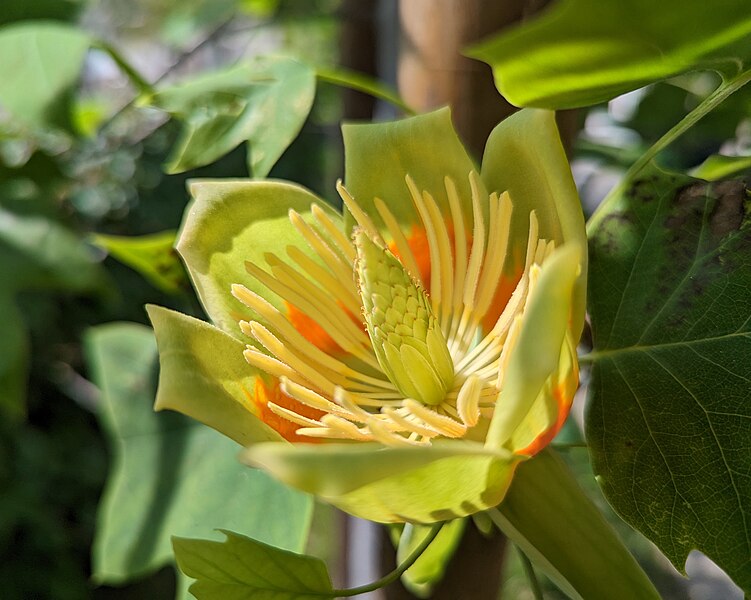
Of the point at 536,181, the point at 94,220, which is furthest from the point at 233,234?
the point at 94,220

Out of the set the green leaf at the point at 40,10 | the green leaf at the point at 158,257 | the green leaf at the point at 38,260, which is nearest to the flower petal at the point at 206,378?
the green leaf at the point at 158,257

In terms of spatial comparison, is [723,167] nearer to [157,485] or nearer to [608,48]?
[608,48]

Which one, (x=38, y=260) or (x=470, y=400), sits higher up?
(x=470, y=400)

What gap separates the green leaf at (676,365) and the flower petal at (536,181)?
2.7 inches

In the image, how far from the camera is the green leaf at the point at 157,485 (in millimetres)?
559

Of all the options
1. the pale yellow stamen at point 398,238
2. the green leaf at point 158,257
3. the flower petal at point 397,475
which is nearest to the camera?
the flower petal at point 397,475

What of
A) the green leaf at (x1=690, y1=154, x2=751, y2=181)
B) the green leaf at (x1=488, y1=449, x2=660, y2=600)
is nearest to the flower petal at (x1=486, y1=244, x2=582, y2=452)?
the green leaf at (x1=488, y1=449, x2=660, y2=600)

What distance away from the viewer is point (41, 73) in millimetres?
698

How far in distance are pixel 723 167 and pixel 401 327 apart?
0.84 feet

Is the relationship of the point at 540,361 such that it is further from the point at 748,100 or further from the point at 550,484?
the point at 748,100

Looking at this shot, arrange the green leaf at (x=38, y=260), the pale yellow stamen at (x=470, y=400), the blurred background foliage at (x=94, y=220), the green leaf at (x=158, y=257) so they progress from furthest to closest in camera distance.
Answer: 1. the green leaf at (x=38, y=260)
2. the blurred background foliage at (x=94, y=220)
3. the green leaf at (x=158, y=257)
4. the pale yellow stamen at (x=470, y=400)

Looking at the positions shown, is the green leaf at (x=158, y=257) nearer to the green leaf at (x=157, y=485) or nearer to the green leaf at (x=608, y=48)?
the green leaf at (x=157, y=485)

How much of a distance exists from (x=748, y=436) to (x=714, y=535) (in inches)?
2.0

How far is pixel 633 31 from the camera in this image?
1.08 feet
